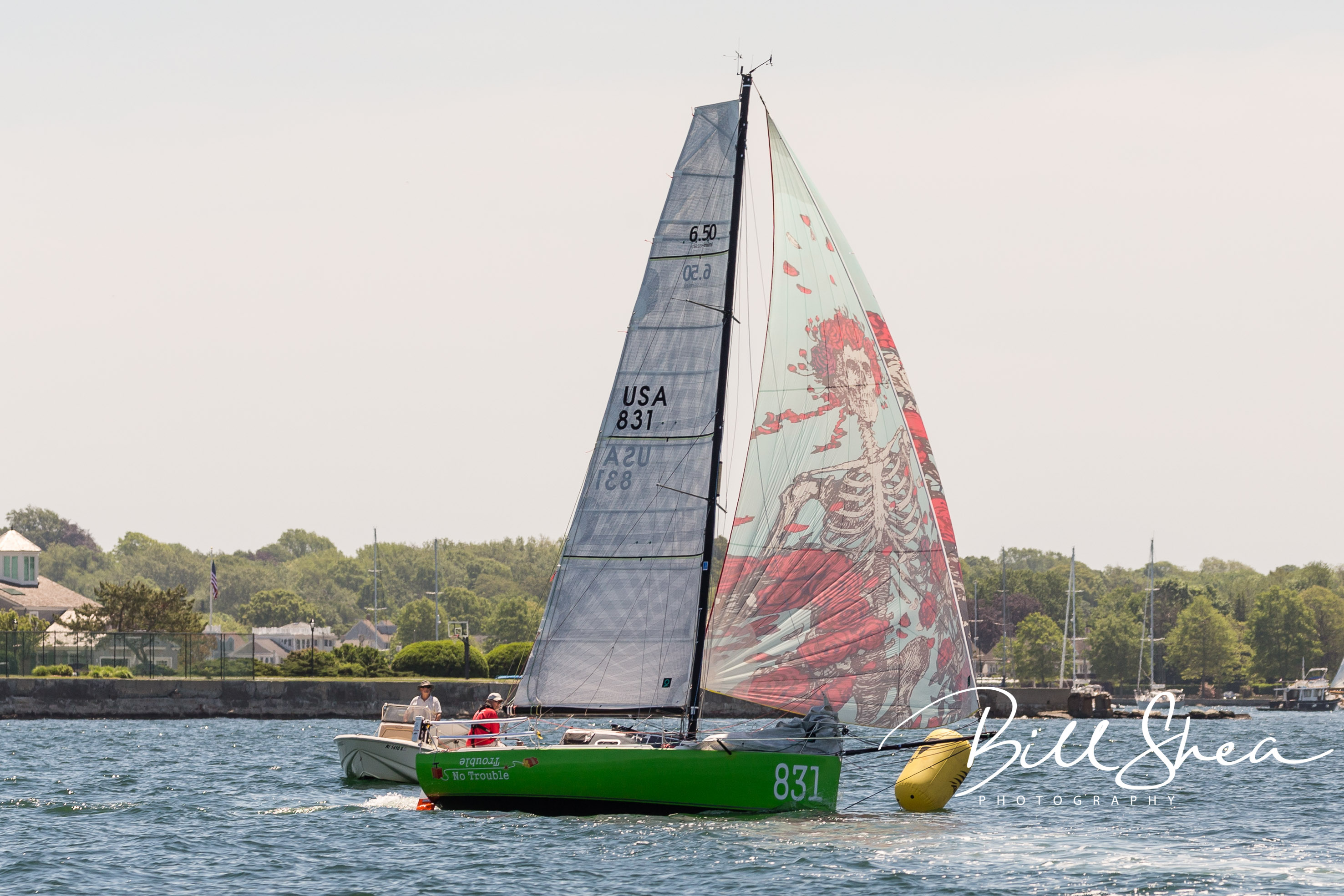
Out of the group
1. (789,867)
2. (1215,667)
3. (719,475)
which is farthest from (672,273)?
(1215,667)

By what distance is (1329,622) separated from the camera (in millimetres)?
161500

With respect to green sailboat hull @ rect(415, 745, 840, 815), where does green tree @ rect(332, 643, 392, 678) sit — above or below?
above

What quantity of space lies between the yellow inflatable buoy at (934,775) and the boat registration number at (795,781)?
289 centimetres

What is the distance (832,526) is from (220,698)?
2035 inches

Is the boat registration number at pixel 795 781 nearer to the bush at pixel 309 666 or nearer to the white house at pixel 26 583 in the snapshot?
the bush at pixel 309 666

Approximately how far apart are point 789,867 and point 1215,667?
13794cm

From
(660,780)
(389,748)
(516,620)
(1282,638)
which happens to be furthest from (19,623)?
(1282,638)

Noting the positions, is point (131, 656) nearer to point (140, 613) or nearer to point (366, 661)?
point (140, 613)

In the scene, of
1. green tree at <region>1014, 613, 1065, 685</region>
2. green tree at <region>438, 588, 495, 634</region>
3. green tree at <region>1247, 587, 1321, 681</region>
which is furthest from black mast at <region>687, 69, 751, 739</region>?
green tree at <region>438, 588, 495, 634</region>

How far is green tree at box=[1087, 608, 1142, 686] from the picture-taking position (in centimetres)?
14675

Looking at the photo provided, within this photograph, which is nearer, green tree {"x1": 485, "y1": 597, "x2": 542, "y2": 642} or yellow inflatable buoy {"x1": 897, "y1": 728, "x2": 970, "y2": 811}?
yellow inflatable buoy {"x1": 897, "y1": 728, "x2": 970, "y2": 811}

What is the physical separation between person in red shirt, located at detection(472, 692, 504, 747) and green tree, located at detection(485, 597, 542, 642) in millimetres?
105713

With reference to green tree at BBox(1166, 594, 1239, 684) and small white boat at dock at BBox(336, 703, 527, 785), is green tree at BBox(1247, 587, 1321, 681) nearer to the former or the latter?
green tree at BBox(1166, 594, 1239, 684)

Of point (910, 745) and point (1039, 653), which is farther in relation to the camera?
point (1039, 653)
